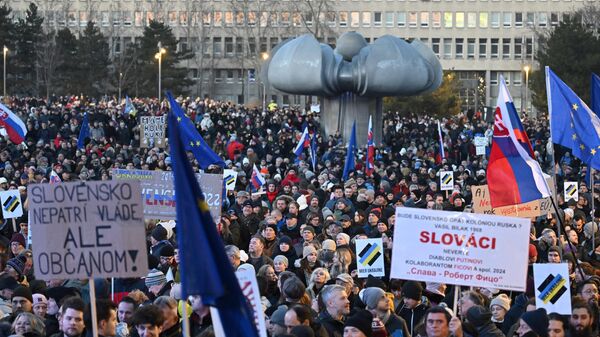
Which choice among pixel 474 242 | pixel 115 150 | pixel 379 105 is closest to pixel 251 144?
pixel 115 150

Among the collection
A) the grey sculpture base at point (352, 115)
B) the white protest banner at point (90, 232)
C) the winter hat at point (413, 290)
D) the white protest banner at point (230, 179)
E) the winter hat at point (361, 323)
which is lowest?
the grey sculpture base at point (352, 115)

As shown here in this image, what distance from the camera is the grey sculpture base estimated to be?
153 ft

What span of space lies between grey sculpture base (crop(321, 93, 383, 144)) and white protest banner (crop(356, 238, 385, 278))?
32.7 m

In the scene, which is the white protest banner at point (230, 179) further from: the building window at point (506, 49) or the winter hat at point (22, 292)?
the building window at point (506, 49)

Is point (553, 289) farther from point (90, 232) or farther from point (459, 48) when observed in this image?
point (459, 48)

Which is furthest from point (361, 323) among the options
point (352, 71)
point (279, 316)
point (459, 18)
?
point (459, 18)

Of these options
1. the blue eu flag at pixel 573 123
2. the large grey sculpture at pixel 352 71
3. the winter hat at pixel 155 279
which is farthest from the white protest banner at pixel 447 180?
the large grey sculpture at pixel 352 71

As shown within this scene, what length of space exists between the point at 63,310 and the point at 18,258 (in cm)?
385

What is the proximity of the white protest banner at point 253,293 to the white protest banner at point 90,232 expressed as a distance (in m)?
0.55

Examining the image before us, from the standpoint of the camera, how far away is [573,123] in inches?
620

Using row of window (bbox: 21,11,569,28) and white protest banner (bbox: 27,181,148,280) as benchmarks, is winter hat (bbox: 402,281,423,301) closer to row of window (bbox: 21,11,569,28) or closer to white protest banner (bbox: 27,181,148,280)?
white protest banner (bbox: 27,181,148,280)

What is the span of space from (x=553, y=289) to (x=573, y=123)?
5.41 m

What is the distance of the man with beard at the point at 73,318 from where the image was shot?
364 inches

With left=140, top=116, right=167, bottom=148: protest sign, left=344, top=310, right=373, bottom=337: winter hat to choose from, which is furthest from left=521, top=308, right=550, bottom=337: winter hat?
left=140, top=116, right=167, bottom=148: protest sign
